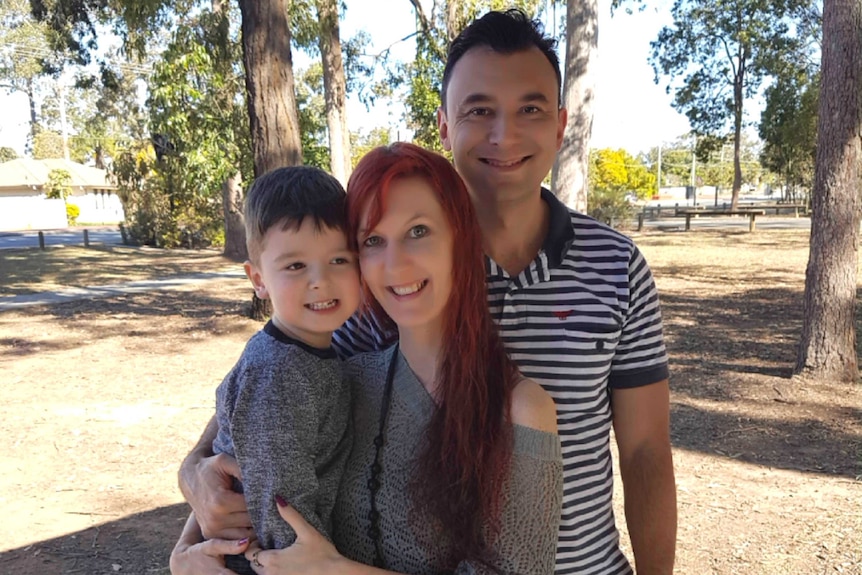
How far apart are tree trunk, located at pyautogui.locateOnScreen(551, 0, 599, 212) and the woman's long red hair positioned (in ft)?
19.2

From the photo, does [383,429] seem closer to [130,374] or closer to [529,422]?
[529,422]

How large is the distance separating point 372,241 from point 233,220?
755 inches

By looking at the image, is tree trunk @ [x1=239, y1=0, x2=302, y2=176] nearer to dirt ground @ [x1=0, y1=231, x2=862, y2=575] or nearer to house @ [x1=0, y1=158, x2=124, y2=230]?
dirt ground @ [x1=0, y1=231, x2=862, y2=575]

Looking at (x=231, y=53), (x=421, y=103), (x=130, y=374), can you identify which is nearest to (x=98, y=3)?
(x=231, y=53)

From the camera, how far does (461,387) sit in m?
1.21

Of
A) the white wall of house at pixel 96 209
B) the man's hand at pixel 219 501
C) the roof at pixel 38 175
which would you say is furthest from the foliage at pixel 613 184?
the roof at pixel 38 175

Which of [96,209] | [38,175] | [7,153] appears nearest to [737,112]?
[96,209]

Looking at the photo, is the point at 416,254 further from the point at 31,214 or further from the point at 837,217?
the point at 31,214

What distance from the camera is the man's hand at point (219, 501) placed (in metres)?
1.46

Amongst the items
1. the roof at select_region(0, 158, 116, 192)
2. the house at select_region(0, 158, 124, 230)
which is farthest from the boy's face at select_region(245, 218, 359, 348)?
the roof at select_region(0, 158, 116, 192)

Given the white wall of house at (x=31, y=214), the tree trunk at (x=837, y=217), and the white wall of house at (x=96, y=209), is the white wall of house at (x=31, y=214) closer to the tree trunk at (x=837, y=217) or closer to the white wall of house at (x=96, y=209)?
the white wall of house at (x=96, y=209)

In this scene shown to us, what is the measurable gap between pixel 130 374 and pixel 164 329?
2356 mm

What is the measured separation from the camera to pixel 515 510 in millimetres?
1131

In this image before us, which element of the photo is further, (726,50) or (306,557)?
(726,50)
